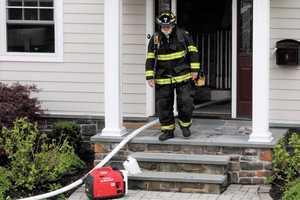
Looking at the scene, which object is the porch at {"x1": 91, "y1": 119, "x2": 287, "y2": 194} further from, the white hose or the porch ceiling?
the white hose

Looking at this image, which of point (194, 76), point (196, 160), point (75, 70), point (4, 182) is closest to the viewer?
point (4, 182)

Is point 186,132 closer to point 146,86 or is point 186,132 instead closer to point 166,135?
point 166,135

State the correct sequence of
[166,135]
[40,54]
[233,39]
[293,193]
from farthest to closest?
1. [40,54]
2. [233,39]
3. [166,135]
4. [293,193]

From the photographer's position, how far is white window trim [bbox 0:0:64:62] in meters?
12.8

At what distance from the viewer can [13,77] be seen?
13.0 metres

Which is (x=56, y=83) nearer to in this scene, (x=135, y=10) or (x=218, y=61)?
(x=135, y=10)

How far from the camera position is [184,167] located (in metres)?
10.5

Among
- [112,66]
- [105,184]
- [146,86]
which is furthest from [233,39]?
[105,184]

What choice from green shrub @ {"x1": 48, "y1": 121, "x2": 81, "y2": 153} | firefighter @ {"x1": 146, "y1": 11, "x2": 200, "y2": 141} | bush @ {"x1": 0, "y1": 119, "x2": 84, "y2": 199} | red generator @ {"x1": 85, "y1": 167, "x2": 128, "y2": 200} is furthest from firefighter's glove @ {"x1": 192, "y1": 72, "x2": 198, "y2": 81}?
green shrub @ {"x1": 48, "y1": 121, "x2": 81, "y2": 153}

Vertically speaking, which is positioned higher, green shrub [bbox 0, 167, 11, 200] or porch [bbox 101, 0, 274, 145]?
porch [bbox 101, 0, 274, 145]

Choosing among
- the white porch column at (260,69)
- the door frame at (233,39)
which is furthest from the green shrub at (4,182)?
the white porch column at (260,69)

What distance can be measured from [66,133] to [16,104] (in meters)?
1.00

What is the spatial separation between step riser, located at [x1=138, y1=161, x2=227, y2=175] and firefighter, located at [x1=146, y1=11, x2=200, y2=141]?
535 mm

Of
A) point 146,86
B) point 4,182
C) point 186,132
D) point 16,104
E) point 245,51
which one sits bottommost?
point 4,182
